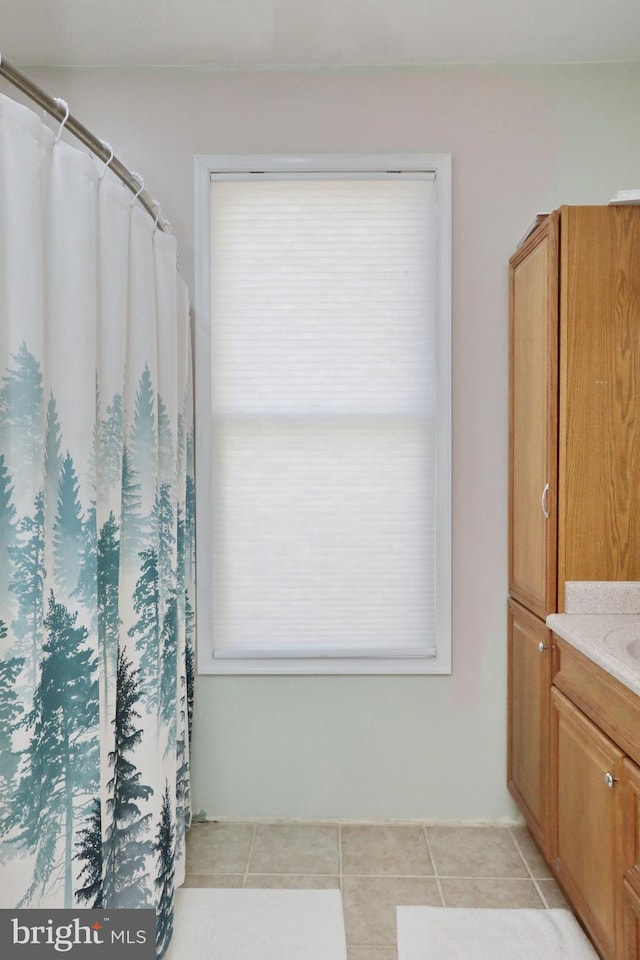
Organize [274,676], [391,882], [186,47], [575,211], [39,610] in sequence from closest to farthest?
[39,610]
[575,211]
[391,882]
[186,47]
[274,676]

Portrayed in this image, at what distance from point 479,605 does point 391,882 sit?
94cm

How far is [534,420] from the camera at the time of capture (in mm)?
2078

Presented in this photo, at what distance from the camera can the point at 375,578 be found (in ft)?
7.81

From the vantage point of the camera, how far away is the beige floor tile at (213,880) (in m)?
2.03

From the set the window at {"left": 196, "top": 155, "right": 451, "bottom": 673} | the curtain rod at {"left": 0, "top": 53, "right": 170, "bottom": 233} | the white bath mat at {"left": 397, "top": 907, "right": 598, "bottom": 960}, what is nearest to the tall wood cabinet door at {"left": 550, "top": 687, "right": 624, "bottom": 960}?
the white bath mat at {"left": 397, "top": 907, "right": 598, "bottom": 960}

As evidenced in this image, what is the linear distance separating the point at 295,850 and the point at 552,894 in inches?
32.2

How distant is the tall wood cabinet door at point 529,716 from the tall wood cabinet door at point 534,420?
0.29 ft

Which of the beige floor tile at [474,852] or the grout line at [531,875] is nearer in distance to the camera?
the grout line at [531,875]

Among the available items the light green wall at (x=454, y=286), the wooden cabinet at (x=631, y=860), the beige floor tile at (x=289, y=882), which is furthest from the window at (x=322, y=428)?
the wooden cabinet at (x=631, y=860)

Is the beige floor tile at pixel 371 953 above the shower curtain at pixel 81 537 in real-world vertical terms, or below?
below

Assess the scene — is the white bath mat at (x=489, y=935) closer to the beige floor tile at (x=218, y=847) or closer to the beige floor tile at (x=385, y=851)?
the beige floor tile at (x=385, y=851)

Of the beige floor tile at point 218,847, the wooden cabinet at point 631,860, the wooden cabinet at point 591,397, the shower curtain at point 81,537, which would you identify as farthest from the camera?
the beige floor tile at point 218,847

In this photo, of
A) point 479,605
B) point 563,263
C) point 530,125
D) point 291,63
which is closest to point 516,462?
point 479,605

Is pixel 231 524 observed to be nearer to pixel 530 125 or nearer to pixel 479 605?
pixel 479 605
